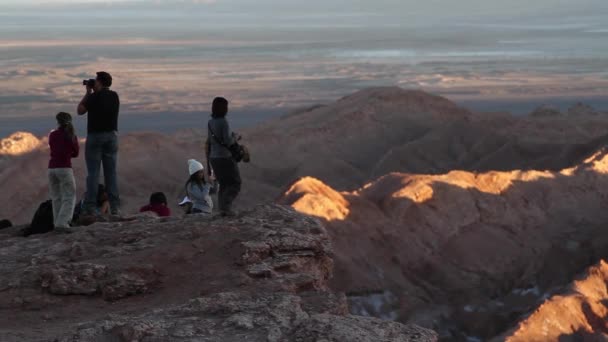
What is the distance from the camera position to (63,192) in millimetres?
11312

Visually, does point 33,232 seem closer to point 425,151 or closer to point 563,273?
point 563,273

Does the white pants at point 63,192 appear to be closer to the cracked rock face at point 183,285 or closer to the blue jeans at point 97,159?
the cracked rock face at point 183,285

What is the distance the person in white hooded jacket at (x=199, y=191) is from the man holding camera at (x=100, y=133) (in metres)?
0.78

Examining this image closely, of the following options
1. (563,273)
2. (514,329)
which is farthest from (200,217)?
(563,273)

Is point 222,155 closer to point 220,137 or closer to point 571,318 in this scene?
point 220,137

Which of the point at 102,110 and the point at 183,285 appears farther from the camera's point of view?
the point at 102,110

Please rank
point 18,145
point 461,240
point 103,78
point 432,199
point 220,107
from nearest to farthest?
point 220,107 → point 103,78 → point 461,240 → point 432,199 → point 18,145

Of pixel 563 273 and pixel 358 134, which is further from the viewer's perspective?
pixel 358 134

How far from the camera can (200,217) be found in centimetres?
1129

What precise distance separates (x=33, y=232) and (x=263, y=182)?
32.1 meters

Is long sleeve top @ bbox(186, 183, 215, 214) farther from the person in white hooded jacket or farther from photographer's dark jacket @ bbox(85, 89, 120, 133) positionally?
photographer's dark jacket @ bbox(85, 89, 120, 133)

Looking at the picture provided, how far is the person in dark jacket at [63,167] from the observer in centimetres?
1122

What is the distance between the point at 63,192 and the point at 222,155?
150 cm

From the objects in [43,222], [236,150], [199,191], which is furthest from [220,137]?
[43,222]
